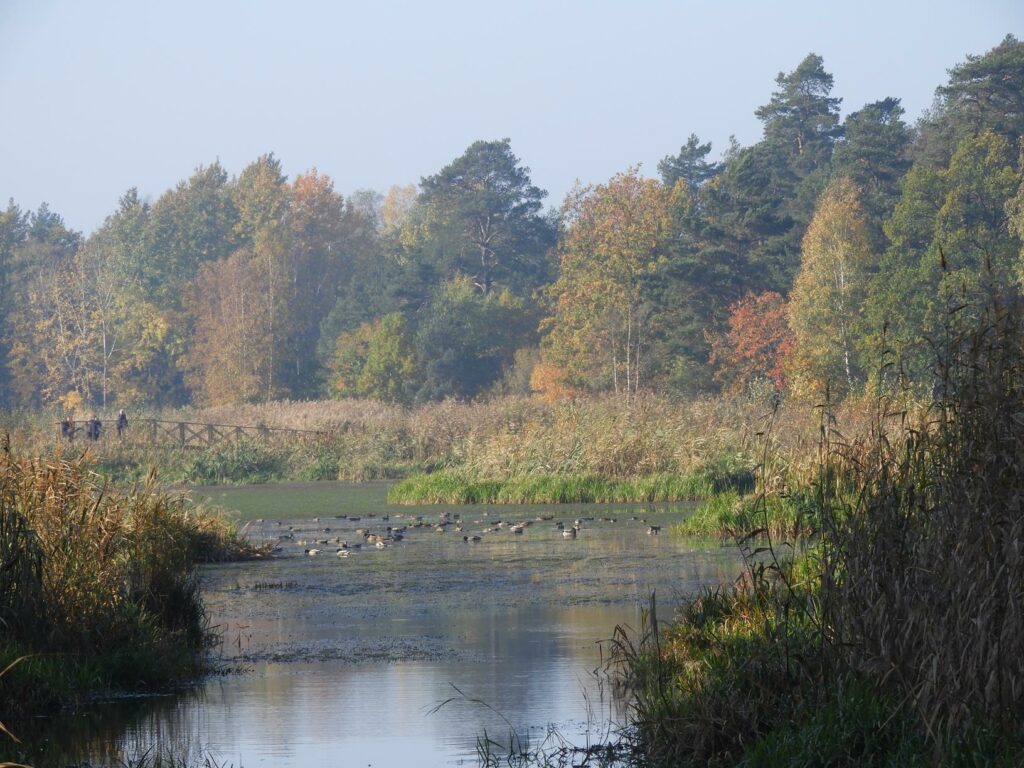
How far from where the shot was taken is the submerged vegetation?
9734mm

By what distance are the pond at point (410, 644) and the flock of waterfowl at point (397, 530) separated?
112 mm

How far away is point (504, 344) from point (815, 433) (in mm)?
39228

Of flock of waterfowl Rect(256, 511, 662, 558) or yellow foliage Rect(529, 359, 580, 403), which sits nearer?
flock of waterfowl Rect(256, 511, 662, 558)

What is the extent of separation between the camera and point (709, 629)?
9.84 meters

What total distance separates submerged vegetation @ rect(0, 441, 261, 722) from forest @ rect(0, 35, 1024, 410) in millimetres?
24970

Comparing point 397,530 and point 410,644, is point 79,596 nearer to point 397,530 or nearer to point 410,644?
point 410,644

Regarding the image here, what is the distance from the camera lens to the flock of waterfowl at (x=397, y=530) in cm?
2192

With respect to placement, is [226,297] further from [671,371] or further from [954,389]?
[954,389]

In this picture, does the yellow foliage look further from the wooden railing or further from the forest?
the wooden railing

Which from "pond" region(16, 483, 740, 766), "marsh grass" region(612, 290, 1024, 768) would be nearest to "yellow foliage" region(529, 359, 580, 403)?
"pond" region(16, 483, 740, 766)

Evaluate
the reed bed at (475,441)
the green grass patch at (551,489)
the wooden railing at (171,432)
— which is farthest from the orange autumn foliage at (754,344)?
the green grass patch at (551,489)

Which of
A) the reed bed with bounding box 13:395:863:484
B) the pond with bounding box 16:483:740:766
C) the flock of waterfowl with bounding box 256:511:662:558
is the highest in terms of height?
the reed bed with bounding box 13:395:863:484

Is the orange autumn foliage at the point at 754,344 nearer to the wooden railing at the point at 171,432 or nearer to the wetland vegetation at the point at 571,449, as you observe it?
the wetland vegetation at the point at 571,449

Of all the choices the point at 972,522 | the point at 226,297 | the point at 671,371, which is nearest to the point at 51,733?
the point at 972,522
